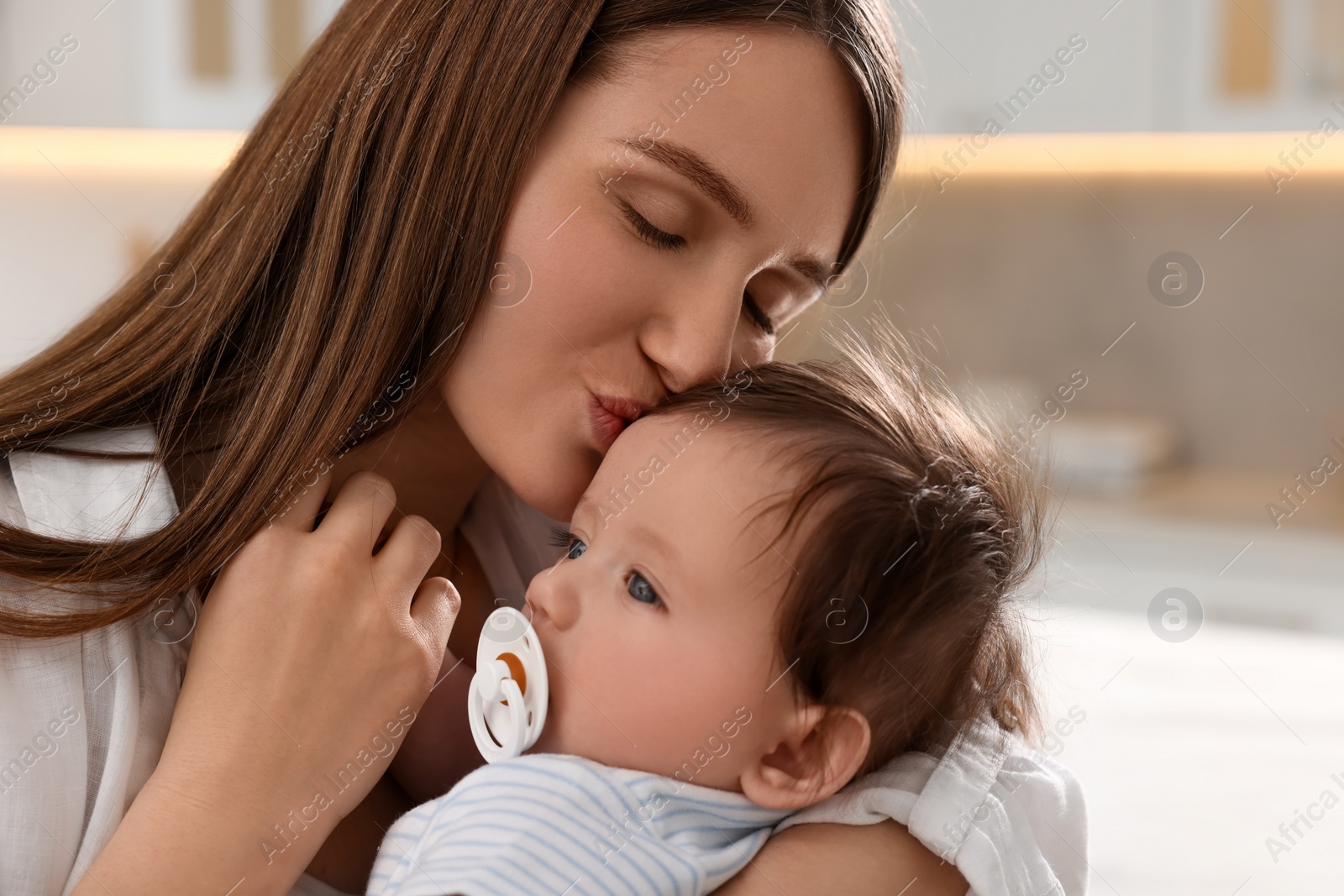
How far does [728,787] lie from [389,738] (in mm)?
277

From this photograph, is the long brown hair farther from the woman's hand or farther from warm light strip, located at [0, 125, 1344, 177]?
warm light strip, located at [0, 125, 1344, 177]

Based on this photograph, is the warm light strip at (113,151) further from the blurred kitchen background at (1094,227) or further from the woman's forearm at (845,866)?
the woman's forearm at (845,866)

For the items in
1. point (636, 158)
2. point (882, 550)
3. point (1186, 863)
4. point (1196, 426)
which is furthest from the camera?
point (1196, 426)

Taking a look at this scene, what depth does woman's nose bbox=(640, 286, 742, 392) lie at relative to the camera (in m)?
0.99

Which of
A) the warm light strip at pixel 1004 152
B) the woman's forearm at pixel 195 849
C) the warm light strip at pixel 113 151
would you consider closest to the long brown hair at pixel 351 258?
the woman's forearm at pixel 195 849

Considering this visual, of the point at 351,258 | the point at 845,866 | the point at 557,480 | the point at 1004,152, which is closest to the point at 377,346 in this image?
the point at 351,258

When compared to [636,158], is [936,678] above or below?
below

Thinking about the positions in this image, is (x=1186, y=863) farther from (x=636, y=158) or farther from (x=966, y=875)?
(x=636, y=158)

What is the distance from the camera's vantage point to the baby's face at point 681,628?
82 centimetres

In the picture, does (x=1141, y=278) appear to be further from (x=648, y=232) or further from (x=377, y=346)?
(x=377, y=346)

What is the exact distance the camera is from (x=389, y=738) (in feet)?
2.99

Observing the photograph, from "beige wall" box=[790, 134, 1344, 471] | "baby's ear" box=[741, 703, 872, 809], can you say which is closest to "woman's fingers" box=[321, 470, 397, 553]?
"baby's ear" box=[741, 703, 872, 809]

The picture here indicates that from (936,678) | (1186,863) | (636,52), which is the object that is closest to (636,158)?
(636,52)

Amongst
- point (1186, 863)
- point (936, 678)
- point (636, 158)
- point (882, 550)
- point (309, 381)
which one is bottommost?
point (1186, 863)
